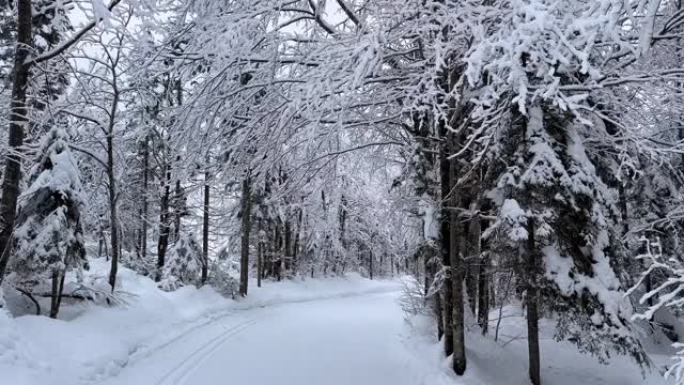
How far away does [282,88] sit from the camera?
361 inches

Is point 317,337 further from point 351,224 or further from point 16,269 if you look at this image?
point 351,224

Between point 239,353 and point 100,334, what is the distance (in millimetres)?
3056

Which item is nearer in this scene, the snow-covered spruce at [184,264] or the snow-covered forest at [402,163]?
the snow-covered forest at [402,163]

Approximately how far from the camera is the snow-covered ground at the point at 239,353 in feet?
27.4

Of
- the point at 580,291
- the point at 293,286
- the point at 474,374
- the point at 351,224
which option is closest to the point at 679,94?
the point at 580,291

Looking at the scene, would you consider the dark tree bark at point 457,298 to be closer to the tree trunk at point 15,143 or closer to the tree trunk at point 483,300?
the tree trunk at point 483,300

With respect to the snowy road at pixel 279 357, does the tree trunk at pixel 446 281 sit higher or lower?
higher

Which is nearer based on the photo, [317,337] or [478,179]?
[478,179]

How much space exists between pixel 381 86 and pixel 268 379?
6.15m

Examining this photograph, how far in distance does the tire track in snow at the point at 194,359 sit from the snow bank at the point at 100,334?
90 cm

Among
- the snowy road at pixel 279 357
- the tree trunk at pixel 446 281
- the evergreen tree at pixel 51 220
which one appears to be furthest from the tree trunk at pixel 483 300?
the evergreen tree at pixel 51 220

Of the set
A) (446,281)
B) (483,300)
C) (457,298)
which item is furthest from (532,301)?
(483,300)

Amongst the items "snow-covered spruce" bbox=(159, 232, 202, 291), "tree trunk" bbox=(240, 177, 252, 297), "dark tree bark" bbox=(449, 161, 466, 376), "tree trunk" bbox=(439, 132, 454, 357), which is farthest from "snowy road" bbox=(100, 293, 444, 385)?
"tree trunk" bbox=(240, 177, 252, 297)

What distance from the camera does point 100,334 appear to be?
1032 centimetres
